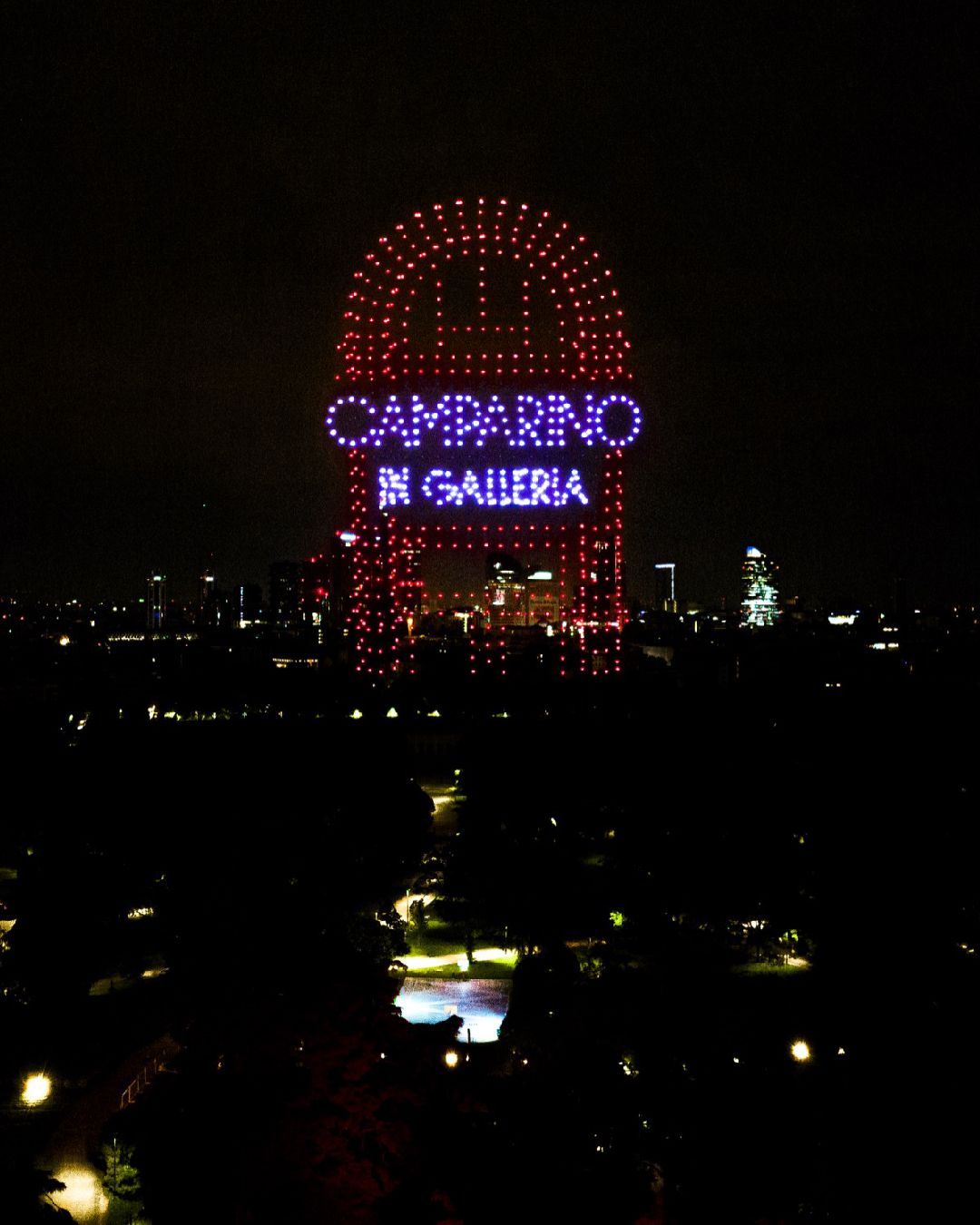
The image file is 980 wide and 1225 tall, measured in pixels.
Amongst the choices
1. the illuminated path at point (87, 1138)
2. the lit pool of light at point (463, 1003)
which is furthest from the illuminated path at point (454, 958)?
the illuminated path at point (87, 1138)

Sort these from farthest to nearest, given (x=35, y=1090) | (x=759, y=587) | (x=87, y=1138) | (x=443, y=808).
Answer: (x=759, y=587) → (x=443, y=808) → (x=35, y=1090) → (x=87, y=1138)

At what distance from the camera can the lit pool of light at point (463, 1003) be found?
1215 centimetres

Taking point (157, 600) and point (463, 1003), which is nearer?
point (463, 1003)

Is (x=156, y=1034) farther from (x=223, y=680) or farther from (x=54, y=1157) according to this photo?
(x=223, y=680)

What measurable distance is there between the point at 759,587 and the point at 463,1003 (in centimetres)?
11204

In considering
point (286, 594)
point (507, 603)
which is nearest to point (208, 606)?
point (286, 594)

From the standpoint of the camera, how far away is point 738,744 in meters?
23.1

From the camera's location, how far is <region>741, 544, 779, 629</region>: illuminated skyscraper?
389 ft

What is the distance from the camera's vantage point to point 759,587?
399 ft

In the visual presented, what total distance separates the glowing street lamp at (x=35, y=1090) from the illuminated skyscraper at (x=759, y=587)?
362 ft

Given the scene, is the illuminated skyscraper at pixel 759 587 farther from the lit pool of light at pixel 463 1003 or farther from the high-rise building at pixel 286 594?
the lit pool of light at pixel 463 1003

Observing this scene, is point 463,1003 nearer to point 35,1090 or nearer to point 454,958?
point 454,958

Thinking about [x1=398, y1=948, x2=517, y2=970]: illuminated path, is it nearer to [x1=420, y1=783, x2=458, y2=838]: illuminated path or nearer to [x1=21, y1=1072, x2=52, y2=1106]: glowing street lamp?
[x1=21, y1=1072, x2=52, y2=1106]: glowing street lamp

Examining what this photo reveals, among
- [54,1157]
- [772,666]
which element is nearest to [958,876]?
[54,1157]
